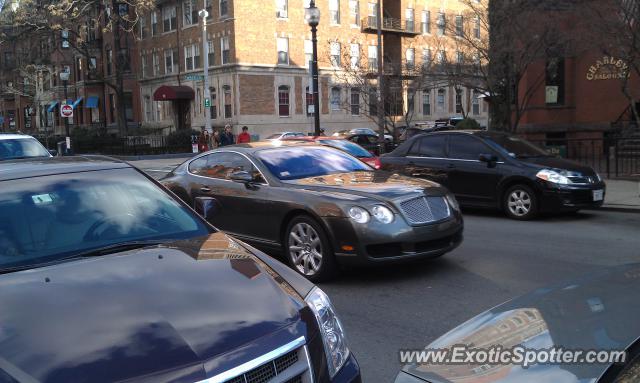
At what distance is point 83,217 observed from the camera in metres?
3.66

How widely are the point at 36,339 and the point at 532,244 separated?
7.29m

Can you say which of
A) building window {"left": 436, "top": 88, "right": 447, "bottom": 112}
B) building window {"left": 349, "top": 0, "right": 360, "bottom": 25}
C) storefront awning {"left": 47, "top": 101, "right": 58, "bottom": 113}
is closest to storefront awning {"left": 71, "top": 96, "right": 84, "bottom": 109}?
storefront awning {"left": 47, "top": 101, "right": 58, "bottom": 113}

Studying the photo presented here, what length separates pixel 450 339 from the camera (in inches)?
109

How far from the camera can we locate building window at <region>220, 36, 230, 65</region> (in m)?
41.1

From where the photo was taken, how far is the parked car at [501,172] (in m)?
10.1

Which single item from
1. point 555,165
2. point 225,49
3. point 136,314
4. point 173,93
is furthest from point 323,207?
point 173,93

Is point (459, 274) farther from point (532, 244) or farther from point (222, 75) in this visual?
point (222, 75)

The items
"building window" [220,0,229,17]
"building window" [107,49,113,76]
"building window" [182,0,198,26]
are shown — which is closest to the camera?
"building window" [220,0,229,17]

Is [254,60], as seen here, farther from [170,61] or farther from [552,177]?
[552,177]

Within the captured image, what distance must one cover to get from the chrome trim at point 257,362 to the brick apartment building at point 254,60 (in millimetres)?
34278

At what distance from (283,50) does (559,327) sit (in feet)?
138

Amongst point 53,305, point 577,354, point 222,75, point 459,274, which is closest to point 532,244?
point 459,274

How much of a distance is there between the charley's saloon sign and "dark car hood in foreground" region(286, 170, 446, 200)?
1364cm

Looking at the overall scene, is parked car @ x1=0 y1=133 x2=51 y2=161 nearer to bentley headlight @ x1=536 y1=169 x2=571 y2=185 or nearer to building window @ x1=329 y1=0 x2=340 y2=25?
bentley headlight @ x1=536 y1=169 x2=571 y2=185
